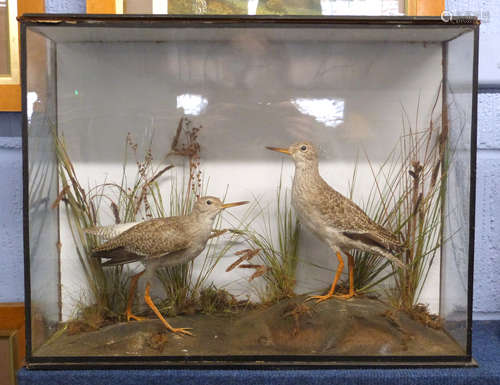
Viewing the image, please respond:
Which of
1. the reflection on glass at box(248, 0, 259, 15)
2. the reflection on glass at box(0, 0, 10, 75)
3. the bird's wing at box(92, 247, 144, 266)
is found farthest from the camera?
the reflection on glass at box(0, 0, 10, 75)

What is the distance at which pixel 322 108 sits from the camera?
1.81m

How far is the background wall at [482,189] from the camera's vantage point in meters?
2.01

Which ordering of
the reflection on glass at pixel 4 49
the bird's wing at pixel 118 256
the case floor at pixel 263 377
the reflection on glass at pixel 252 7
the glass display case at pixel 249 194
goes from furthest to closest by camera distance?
the reflection on glass at pixel 4 49
the reflection on glass at pixel 252 7
the bird's wing at pixel 118 256
the glass display case at pixel 249 194
the case floor at pixel 263 377

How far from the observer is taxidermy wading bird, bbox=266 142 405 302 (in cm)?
175

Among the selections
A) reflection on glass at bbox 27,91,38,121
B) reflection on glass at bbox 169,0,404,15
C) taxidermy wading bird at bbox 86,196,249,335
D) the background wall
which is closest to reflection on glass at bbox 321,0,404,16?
reflection on glass at bbox 169,0,404,15

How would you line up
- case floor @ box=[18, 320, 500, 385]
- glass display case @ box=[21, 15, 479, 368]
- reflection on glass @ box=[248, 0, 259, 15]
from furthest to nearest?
reflection on glass @ box=[248, 0, 259, 15] < glass display case @ box=[21, 15, 479, 368] < case floor @ box=[18, 320, 500, 385]

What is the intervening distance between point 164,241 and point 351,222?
71 centimetres

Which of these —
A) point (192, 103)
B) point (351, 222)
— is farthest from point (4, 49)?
point (351, 222)

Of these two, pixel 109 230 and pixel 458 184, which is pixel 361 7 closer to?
pixel 458 184

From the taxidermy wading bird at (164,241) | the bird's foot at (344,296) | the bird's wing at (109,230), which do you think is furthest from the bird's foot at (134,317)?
the bird's foot at (344,296)

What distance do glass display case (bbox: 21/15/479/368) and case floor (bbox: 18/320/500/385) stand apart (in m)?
0.04

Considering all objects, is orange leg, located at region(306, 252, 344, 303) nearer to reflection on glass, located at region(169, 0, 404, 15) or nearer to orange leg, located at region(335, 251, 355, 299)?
orange leg, located at region(335, 251, 355, 299)

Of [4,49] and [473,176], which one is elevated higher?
[4,49]

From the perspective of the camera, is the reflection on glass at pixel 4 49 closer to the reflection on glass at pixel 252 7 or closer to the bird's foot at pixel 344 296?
the reflection on glass at pixel 252 7
